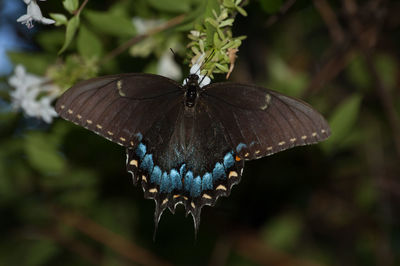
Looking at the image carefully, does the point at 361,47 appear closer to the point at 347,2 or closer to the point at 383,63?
the point at 347,2

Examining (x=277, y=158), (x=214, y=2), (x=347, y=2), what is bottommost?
(x=214, y=2)

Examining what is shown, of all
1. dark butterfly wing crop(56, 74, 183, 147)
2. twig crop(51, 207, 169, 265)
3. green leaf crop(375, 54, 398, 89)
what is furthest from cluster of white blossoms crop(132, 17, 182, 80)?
green leaf crop(375, 54, 398, 89)

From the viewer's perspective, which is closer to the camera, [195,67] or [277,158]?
[195,67]

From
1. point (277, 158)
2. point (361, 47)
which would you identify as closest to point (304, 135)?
point (361, 47)

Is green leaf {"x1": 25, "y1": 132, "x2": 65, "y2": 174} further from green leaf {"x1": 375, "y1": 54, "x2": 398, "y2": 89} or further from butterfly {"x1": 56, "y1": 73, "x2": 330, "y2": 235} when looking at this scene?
green leaf {"x1": 375, "y1": 54, "x2": 398, "y2": 89}

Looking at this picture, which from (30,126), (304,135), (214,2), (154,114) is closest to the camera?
(214,2)

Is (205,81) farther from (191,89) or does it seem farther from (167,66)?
(167,66)
